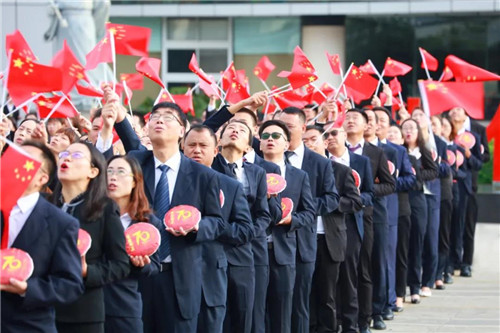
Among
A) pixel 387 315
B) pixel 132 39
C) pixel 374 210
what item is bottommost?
pixel 387 315

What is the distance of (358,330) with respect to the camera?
1115 cm

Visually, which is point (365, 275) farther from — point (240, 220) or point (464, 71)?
point (464, 71)

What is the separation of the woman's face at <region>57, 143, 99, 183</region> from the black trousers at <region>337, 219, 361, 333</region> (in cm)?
497

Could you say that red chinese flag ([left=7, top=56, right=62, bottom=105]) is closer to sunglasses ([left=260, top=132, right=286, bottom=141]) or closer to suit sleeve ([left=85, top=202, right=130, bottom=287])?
suit sleeve ([left=85, top=202, right=130, bottom=287])

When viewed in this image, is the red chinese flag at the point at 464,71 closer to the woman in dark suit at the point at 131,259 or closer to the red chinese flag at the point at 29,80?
the red chinese flag at the point at 29,80

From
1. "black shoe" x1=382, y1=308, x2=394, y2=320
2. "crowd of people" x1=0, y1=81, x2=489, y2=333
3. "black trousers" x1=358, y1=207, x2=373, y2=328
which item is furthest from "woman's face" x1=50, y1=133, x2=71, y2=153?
"black shoe" x1=382, y1=308, x2=394, y2=320

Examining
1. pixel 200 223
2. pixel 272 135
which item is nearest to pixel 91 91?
pixel 272 135

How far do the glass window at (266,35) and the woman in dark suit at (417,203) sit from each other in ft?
70.9

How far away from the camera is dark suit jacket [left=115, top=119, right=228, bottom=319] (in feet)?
23.2

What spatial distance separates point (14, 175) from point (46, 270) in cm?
53

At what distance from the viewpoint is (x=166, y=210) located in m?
7.15

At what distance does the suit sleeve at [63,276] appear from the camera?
5.48m

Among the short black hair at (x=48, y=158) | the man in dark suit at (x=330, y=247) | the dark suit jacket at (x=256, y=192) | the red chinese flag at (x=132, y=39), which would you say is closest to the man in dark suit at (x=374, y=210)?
the man in dark suit at (x=330, y=247)

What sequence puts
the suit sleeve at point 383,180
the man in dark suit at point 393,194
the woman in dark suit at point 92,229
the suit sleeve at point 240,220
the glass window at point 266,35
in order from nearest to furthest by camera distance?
the woman in dark suit at point 92,229
the suit sleeve at point 240,220
the suit sleeve at point 383,180
the man in dark suit at point 393,194
the glass window at point 266,35
